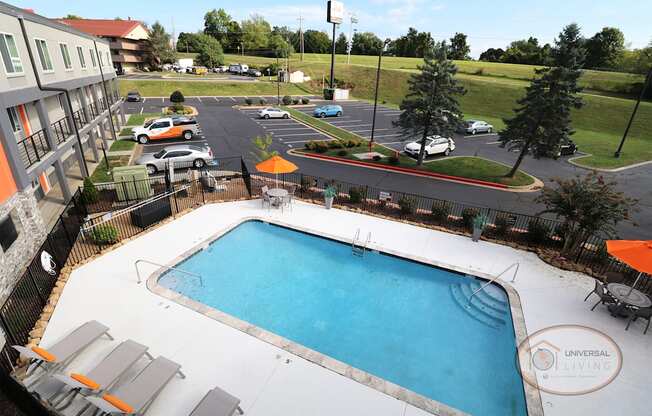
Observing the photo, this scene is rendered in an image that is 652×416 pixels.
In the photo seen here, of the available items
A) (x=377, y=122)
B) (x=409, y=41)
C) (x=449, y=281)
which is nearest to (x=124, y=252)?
(x=449, y=281)

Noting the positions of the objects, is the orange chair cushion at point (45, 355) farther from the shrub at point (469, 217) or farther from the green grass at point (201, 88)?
the green grass at point (201, 88)

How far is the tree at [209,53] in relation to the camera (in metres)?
84.8

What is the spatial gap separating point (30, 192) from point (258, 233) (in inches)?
351

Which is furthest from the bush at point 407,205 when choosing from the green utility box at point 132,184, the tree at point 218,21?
the tree at point 218,21

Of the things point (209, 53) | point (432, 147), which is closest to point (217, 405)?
point (432, 147)

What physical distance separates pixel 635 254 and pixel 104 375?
13.0m

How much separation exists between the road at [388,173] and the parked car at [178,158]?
3.30m

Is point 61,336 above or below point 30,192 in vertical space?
below

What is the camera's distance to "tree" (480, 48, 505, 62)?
11679 centimetres

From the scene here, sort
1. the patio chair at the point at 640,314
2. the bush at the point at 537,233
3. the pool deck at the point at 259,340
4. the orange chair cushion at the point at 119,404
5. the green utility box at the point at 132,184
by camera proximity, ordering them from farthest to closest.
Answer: the green utility box at the point at 132,184 < the bush at the point at 537,233 < the patio chair at the point at 640,314 < the pool deck at the point at 259,340 < the orange chair cushion at the point at 119,404

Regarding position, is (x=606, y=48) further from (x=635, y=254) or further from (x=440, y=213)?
(x=635, y=254)

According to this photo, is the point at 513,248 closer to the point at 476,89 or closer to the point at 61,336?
the point at 61,336

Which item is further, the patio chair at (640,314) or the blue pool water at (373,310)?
the patio chair at (640,314)

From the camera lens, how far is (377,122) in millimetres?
41406
